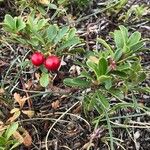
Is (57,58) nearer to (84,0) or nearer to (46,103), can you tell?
(46,103)

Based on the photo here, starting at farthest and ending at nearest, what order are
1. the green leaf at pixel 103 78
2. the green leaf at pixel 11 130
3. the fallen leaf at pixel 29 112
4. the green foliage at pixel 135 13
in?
the green foliage at pixel 135 13
the fallen leaf at pixel 29 112
the green leaf at pixel 11 130
the green leaf at pixel 103 78

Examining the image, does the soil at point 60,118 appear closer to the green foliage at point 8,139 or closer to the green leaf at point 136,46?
the green foliage at point 8,139

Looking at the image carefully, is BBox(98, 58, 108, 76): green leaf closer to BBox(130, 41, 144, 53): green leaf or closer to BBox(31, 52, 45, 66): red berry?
BBox(130, 41, 144, 53): green leaf

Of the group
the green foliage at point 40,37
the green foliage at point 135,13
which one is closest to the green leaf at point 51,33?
the green foliage at point 40,37

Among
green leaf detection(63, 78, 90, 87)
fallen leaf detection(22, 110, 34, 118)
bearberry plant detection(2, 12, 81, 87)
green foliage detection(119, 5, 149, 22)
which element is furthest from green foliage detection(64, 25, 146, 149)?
green foliage detection(119, 5, 149, 22)

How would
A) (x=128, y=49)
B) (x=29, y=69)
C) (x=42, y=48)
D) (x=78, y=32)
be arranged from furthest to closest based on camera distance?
(x=78, y=32), (x=29, y=69), (x=42, y=48), (x=128, y=49)

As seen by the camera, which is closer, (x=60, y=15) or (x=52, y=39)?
(x=52, y=39)

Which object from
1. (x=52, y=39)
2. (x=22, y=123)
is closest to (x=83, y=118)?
(x=22, y=123)

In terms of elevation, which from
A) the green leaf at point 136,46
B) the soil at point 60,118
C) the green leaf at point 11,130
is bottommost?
the soil at point 60,118
